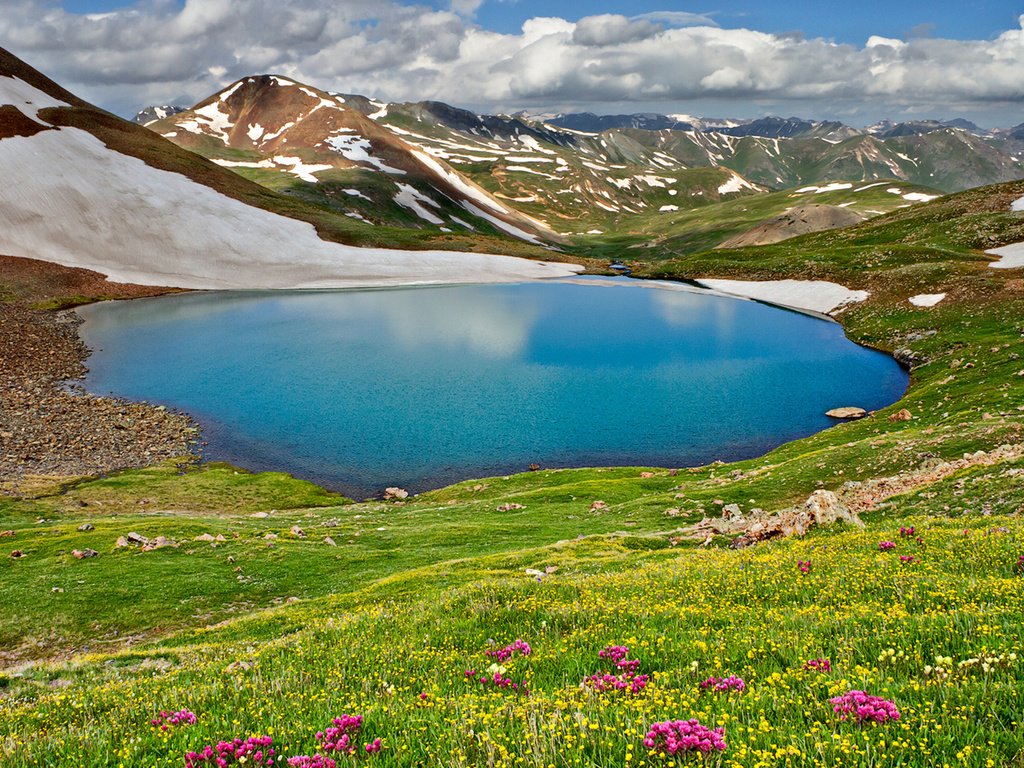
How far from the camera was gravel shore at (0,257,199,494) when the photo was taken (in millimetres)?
50500

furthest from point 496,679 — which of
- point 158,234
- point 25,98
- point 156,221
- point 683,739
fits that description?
point 25,98

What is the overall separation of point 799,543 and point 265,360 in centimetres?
8157

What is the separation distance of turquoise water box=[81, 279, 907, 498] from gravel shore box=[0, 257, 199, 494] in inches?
134

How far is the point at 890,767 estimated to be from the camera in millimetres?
5309

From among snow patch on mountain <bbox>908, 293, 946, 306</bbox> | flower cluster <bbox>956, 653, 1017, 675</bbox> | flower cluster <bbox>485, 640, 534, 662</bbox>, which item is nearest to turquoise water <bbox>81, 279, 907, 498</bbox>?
snow patch on mountain <bbox>908, 293, 946, 306</bbox>

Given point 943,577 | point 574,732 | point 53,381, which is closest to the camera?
point 574,732

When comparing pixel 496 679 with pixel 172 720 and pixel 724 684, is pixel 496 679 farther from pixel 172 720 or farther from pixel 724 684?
pixel 172 720

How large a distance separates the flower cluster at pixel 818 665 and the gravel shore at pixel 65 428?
52.9 m

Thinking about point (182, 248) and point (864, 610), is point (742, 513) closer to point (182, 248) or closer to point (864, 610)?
point (864, 610)

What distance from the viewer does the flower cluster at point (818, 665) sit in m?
7.78

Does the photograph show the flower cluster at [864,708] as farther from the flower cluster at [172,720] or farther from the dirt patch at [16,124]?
the dirt patch at [16,124]

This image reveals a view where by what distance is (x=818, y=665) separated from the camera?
788cm

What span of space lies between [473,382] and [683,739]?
2745 inches

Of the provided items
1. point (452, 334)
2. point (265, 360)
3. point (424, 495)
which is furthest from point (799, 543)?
point (452, 334)
